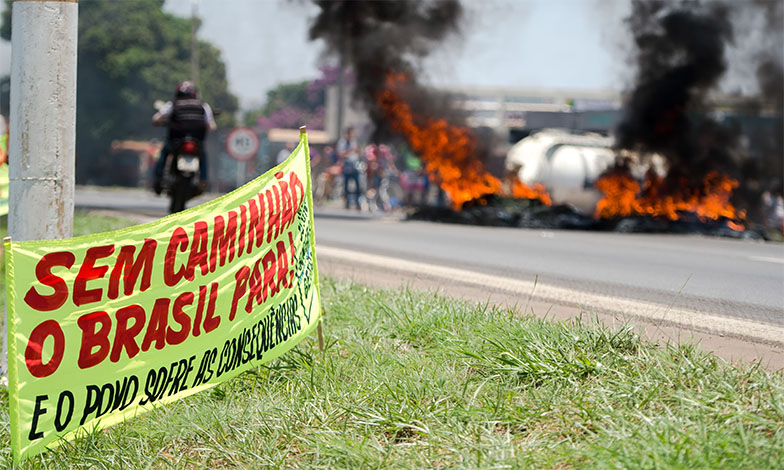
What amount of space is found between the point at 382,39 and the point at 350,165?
479 centimetres

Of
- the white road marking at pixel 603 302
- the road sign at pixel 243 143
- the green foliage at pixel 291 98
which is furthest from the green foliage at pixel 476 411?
the green foliage at pixel 291 98

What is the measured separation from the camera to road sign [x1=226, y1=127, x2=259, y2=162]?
2345 centimetres

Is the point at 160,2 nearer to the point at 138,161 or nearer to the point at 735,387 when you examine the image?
the point at 138,161

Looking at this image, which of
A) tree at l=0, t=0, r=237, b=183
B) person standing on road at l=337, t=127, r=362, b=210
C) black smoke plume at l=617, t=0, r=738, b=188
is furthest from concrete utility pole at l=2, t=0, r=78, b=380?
tree at l=0, t=0, r=237, b=183

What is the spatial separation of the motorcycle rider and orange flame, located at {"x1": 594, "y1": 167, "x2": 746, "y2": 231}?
33.8ft

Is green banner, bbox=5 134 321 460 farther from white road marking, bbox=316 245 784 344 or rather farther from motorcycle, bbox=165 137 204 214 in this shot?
motorcycle, bbox=165 137 204 214

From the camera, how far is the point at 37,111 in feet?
15.4

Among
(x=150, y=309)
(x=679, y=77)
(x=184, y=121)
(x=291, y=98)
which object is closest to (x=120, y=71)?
(x=679, y=77)

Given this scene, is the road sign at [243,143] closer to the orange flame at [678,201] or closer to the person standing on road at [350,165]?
the person standing on road at [350,165]

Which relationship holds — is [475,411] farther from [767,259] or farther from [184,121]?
[767,259]

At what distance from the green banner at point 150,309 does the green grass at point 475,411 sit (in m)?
0.23

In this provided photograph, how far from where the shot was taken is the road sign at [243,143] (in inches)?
923

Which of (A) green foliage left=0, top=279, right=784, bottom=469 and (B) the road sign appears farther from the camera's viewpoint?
(B) the road sign

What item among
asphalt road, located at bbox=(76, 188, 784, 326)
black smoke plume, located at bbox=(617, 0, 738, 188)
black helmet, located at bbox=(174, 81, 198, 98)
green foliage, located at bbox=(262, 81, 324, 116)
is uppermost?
green foliage, located at bbox=(262, 81, 324, 116)
